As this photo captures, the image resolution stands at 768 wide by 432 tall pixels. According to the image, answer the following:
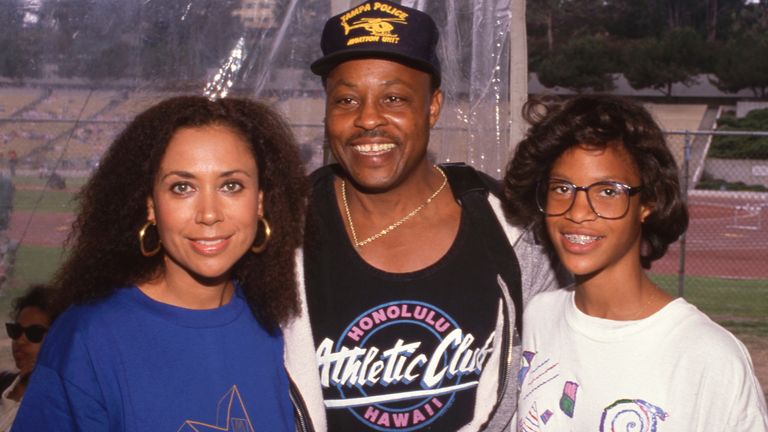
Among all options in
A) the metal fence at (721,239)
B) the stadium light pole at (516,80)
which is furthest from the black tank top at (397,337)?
the metal fence at (721,239)

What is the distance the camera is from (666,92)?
43781mm

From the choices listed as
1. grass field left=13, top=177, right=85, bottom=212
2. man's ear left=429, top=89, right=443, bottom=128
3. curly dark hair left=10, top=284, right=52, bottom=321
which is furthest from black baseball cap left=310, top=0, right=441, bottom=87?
curly dark hair left=10, top=284, right=52, bottom=321

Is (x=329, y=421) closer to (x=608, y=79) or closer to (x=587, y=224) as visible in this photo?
(x=587, y=224)

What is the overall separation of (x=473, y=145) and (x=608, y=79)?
133 feet

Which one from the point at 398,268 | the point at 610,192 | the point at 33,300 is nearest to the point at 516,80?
the point at 398,268

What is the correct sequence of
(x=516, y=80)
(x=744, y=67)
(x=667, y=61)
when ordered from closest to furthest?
(x=516, y=80)
(x=744, y=67)
(x=667, y=61)

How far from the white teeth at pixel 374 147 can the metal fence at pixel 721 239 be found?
2788 mm

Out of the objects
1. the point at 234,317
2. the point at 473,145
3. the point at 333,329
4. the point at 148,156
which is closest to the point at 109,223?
the point at 148,156

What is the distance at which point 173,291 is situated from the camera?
2410 millimetres

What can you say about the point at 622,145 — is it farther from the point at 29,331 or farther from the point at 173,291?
the point at 29,331

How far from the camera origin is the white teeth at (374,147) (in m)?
2.97

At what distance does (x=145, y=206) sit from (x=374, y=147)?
0.81m

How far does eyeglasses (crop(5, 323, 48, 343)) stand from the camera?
4.50 metres

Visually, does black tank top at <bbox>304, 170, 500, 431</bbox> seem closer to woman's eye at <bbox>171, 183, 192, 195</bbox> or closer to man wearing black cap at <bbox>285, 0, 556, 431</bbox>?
man wearing black cap at <bbox>285, 0, 556, 431</bbox>
